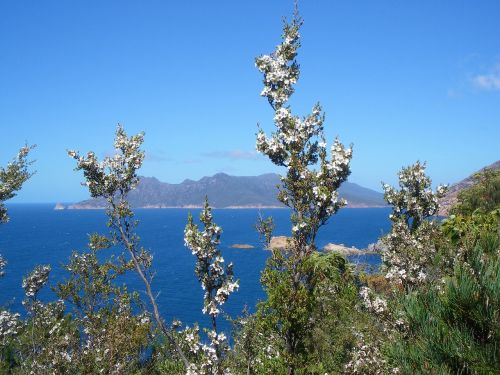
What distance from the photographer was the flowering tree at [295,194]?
11898mm

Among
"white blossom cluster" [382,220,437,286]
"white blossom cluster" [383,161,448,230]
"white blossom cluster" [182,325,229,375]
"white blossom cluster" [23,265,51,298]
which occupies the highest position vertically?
"white blossom cluster" [383,161,448,230]

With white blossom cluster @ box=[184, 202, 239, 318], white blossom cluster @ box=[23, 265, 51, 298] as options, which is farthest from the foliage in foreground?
white blossom cluster @ box=[23, 265, 51, 298]

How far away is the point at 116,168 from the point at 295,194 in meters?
6.35

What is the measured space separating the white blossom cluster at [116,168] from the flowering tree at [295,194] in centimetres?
460

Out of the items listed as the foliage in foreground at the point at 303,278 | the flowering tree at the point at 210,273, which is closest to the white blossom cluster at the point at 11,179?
the foliage in foreground at the point at 303,278

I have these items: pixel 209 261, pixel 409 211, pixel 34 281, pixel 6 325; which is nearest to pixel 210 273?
pixel 209 261

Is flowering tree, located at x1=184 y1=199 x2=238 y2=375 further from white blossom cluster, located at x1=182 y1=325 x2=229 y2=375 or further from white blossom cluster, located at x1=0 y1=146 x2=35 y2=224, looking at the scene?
white blossom cluster, located at x1=0 y1=146 x2=35 y2=224

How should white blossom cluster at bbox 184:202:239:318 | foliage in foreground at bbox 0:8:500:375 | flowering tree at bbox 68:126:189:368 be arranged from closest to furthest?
foliage in foreground at bbox 0:8:500:375
white blossom cluster at bbox 184:202:239:318
flowering tree at bbox 68:126:189:368

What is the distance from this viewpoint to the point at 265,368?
12664 millimetres

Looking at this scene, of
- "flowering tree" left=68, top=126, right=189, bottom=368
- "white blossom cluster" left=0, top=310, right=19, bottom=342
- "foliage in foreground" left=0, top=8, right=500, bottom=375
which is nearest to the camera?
"foliage in foreground" left=0, top=8, right=500, bottom=375

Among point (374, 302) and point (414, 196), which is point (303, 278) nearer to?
point (374, 302)

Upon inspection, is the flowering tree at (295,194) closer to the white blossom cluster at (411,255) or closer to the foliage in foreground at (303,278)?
the foliage in foreground at (303,278)

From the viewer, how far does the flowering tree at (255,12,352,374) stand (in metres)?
11.9

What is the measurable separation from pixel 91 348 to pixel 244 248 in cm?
15611
